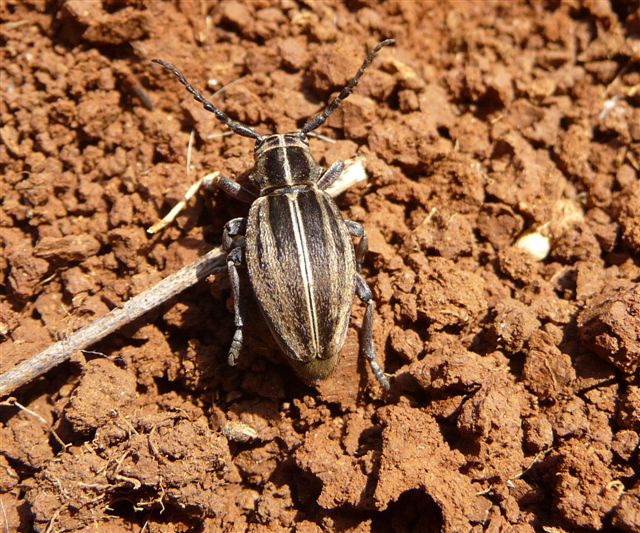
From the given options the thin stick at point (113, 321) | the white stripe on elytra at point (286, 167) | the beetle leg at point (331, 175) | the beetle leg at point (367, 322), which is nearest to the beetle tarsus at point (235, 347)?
the thin stick at point (113, 321)

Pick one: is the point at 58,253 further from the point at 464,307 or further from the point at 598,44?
the point at 598,44

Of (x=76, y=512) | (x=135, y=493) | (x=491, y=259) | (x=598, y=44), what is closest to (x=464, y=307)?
(x=491, y=259)

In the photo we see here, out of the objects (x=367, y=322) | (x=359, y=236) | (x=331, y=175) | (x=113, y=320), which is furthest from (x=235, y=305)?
(x=331, y=175)

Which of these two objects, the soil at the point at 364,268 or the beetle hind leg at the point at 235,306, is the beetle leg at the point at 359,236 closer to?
the soil at the point at 364,268

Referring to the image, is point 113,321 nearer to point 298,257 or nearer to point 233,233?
point 233,233

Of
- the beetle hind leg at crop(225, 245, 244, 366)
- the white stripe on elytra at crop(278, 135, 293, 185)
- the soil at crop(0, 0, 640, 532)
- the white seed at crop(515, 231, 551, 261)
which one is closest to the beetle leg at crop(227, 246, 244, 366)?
the beetle hind leg at crop(225, 245, 244, 366)

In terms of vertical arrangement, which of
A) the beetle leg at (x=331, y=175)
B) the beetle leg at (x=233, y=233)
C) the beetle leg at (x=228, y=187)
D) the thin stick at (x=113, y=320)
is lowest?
the thin stick at (x=113, y=320)

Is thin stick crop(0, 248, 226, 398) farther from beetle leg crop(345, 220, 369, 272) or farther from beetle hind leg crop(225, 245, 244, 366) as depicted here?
beetle leg crop(345, 220, 369, 272)
